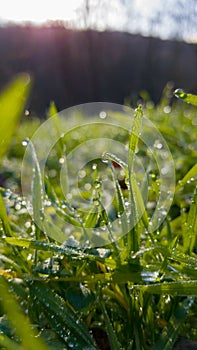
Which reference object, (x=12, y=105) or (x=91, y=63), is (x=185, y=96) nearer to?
(x=12, y=105)

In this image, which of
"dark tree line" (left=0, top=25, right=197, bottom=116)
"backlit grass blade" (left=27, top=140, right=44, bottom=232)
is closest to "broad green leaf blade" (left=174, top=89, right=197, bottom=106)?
"backlit grass blade" (left=27, top=140, right=44, bottom=232)

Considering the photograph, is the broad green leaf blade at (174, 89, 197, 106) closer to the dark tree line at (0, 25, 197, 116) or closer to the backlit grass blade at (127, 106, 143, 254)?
the backlit grass blade at (127, 106, 143, 254)

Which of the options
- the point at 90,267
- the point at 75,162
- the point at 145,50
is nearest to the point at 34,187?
the point at 90,267

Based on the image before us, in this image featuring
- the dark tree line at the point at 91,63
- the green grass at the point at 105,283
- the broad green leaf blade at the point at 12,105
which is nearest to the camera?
the broad green leaf blade at the point at 12,105

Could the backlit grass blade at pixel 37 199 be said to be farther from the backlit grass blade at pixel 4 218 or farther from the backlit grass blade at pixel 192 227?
the backlit grass blade at pixel 192 227

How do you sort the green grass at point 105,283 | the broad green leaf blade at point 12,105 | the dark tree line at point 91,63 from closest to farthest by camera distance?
the broad green leaf blade at point 12,105
the green grass at point 105,283
the dark tree line at point 91,63

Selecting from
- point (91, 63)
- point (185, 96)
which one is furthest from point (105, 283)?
point (91, 63)

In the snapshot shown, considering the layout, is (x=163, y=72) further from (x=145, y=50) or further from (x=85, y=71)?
(x=85, y=71)

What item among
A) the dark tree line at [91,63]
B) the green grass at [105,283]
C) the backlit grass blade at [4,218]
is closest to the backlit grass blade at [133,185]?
the green grass at [105,283]

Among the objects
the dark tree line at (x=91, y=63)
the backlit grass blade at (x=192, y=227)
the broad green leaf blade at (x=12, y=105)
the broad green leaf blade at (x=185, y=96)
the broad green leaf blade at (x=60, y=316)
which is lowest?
the broad green leaf blade at (x=60, y=316)
